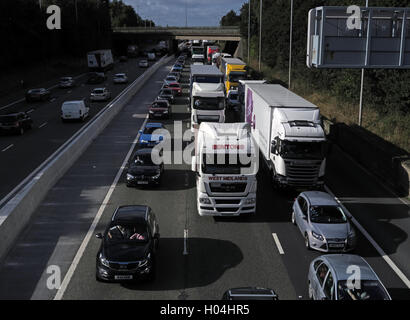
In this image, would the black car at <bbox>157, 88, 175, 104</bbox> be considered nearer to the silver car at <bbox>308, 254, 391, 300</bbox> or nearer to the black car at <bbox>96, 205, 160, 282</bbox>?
the black car at <bbox>96, 205, 160, 282</bbox>

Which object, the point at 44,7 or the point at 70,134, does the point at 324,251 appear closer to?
the point at 70,134

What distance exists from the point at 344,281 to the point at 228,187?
745cm

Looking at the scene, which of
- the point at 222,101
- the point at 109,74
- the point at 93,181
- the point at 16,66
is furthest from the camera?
the point at 109,74

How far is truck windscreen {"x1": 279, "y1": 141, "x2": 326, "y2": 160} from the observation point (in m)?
21.9

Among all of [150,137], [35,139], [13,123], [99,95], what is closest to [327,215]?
[150,137]

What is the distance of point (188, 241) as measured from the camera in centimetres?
1800

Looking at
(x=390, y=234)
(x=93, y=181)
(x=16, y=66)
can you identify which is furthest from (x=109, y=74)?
(x=390, y=234)

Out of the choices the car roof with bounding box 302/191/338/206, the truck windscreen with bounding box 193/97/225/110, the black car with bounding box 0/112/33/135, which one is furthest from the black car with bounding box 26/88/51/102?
the car roof with bounding box 302/191/338/206

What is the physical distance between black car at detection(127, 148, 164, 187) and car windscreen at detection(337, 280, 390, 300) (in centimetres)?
1296

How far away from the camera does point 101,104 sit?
5081 centimetres

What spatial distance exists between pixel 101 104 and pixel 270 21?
36308mm

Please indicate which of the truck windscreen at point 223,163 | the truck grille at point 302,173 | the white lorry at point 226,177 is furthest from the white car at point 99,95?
the truck windscreen at point 223,163

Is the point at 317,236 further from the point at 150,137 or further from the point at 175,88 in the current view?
the point at 175,88

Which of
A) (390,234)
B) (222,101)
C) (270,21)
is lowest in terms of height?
(390,234)
